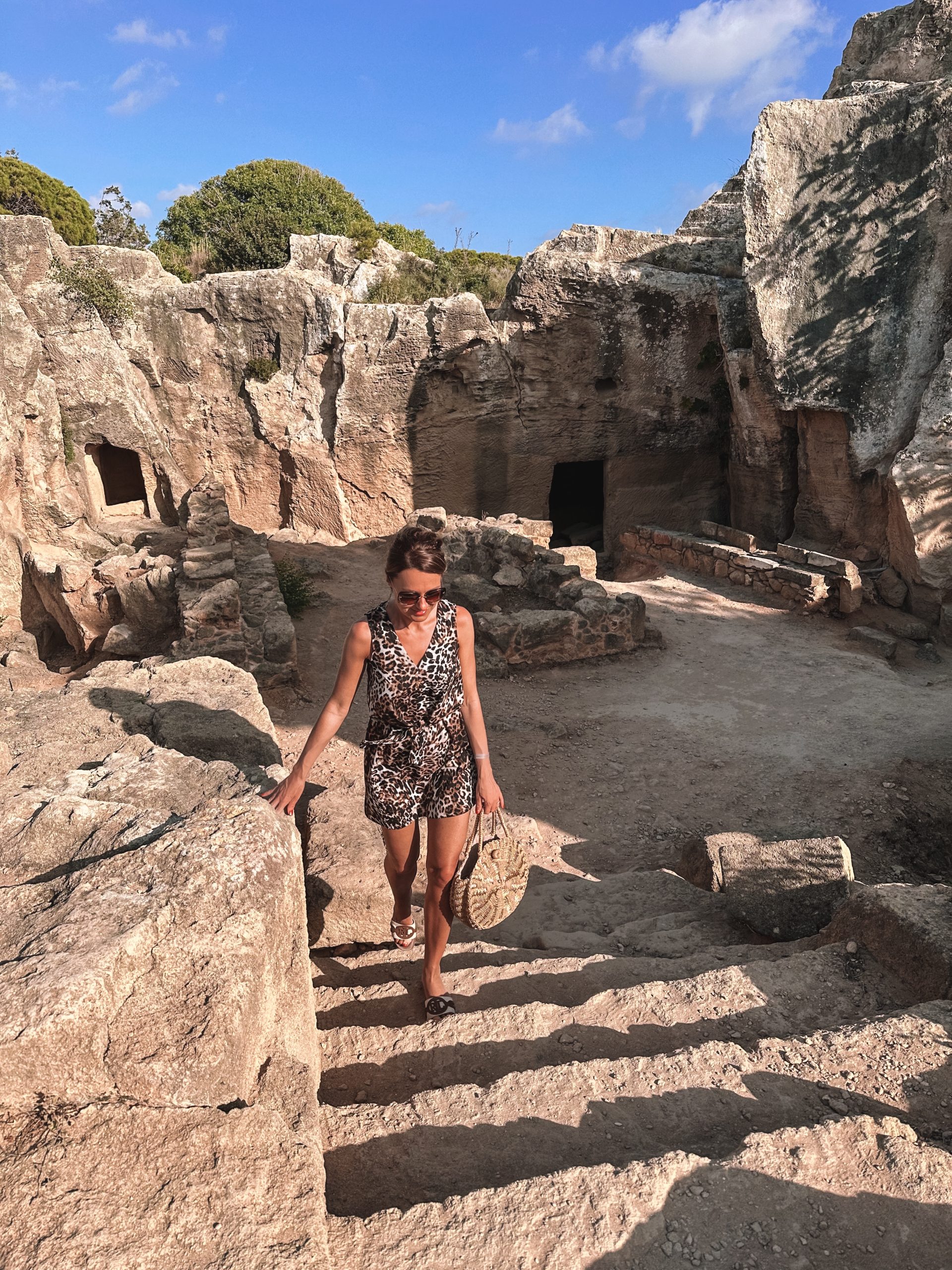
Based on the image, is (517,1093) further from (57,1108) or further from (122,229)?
(122,229)

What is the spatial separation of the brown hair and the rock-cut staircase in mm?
1631

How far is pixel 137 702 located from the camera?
4.34 metres

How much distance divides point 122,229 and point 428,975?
2133cm

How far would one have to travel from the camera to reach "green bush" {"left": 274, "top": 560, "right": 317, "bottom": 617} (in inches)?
411

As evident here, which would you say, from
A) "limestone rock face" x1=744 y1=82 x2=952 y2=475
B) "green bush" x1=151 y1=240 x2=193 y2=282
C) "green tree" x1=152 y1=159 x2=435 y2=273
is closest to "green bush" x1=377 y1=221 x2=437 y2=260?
"green tree" x1=152 y1=159 x2=435 y2=273

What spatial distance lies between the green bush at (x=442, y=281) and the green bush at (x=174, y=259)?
4020 millimetres

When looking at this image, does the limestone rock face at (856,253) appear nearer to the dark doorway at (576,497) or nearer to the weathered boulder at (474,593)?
the weathered boulder at (474,593)

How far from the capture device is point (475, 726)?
3350mm

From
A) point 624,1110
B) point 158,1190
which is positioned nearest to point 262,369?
point 624,1110

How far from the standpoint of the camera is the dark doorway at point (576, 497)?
1947cm

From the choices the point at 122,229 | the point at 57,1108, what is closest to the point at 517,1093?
the point at 57,1108

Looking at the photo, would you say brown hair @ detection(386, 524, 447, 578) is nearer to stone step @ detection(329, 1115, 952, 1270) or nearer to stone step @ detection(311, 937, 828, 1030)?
stone step @ detection(311, 937, 828, 1030)

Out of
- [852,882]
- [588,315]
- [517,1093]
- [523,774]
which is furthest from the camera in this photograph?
[588,315]

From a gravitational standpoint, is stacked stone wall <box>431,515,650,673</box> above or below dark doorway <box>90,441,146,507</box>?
below
